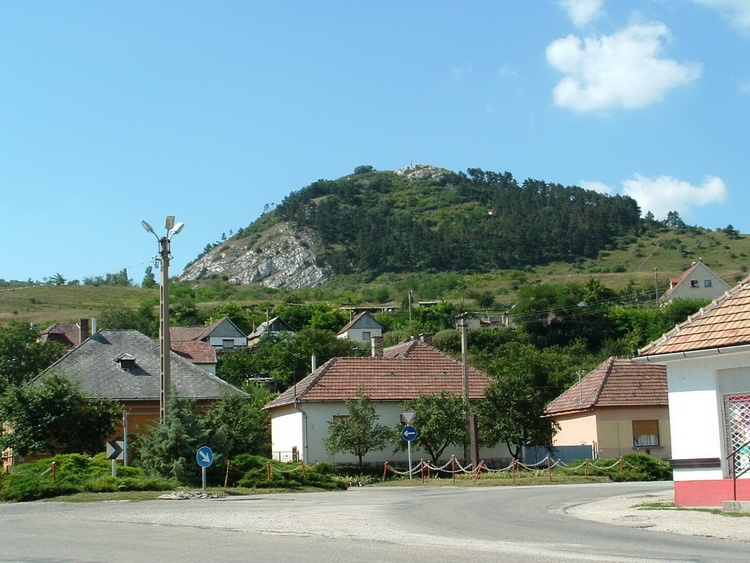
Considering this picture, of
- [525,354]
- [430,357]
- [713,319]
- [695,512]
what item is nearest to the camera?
[695,512]

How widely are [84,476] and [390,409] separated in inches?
779

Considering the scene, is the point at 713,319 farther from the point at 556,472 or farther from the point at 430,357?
the point at 430,357

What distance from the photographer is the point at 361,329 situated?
115m

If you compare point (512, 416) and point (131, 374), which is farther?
point (131, 374)

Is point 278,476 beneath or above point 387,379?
beneath

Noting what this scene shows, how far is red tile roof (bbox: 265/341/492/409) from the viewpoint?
142 ft

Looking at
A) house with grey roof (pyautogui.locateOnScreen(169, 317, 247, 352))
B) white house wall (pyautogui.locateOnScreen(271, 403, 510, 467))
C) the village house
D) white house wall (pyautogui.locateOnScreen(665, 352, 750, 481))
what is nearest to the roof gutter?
white house wall (pyautogui.locateOnScreen(665, 352, 750, 481))

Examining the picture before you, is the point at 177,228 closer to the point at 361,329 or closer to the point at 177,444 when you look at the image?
the point at 177,444

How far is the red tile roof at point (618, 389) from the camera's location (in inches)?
1630

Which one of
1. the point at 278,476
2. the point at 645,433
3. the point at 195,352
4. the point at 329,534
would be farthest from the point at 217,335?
the point at 329,534

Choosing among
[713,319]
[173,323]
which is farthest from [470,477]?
[173,323]

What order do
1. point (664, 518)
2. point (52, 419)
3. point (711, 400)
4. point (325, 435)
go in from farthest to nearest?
point (325, 435)
point (52, 419)
point (711, 400)
point (664, 518)

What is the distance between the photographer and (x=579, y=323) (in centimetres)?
9556

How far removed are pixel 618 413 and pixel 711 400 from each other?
81.9ft
